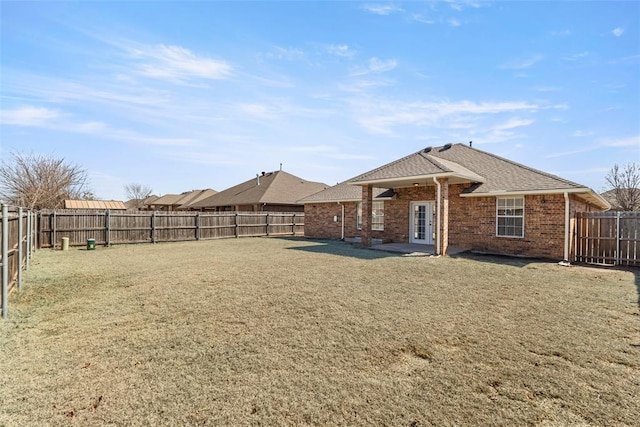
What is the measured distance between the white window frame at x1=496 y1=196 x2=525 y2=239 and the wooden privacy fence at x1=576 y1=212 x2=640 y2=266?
1848 millimetres

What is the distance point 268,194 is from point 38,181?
18.2 meters

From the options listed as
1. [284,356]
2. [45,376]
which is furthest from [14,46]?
[284,356]

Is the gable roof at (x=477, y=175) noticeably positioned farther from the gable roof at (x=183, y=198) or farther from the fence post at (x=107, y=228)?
the gable roof at (x=183, y=198)

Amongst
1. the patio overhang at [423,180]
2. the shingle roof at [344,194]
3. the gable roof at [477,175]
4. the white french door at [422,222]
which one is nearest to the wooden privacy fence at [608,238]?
the gable roof at [477,175]

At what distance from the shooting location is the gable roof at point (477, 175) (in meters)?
12.0

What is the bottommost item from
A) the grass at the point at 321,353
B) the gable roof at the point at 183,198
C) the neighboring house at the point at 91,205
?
the grass at the point at 321,353

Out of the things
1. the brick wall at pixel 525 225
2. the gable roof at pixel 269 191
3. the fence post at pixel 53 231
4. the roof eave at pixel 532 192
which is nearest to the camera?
the roof eave at pixel 532 192

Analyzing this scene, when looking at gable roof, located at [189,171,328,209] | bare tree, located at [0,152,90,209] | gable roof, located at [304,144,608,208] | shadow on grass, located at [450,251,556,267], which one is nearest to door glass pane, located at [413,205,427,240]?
gable roof, located at [304,144,608,208]

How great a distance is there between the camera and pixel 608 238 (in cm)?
1145

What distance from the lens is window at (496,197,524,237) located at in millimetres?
12586

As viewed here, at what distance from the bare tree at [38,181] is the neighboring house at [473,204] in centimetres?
2569

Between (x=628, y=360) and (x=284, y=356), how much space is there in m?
4.13

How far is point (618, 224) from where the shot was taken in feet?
36.2

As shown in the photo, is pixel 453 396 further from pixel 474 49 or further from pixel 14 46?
pixel 14 46
